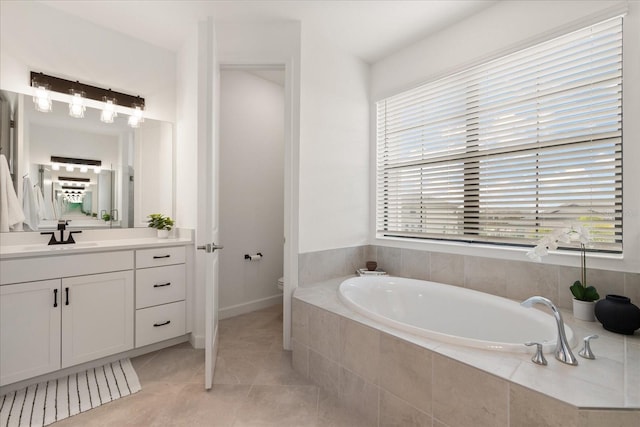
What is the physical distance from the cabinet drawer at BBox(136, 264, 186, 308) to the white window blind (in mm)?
1934

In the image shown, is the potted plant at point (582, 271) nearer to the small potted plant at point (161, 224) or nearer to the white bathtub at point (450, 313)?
the white bathtub at point (450, 313)

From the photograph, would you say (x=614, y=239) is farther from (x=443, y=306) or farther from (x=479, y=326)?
(x=443, y=306)

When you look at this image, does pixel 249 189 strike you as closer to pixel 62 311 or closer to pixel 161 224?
pixel 161 224

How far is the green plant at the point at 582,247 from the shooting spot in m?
1.49

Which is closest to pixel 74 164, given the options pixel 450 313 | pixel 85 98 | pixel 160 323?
pixel 85 98

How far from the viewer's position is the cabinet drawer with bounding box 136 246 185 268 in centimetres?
211

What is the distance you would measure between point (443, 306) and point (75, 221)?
2880 millimetres

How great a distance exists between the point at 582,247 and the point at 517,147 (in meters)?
0.74

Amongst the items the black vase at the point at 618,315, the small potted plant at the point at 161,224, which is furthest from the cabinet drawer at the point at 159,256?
the black vase at the point at 618,315

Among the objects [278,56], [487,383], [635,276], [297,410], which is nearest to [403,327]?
[487,383]

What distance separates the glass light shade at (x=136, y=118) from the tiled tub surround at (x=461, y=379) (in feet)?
7.38

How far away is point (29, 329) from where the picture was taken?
1.68 metres

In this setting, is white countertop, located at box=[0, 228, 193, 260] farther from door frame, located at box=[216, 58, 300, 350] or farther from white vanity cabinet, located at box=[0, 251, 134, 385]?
door frame, located at box=[216, 58, 300, 350]

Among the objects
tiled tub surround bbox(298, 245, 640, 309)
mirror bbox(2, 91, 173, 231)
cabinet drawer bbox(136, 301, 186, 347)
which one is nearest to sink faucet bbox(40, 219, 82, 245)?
mirror bbox(2, 91, 173, 231)
